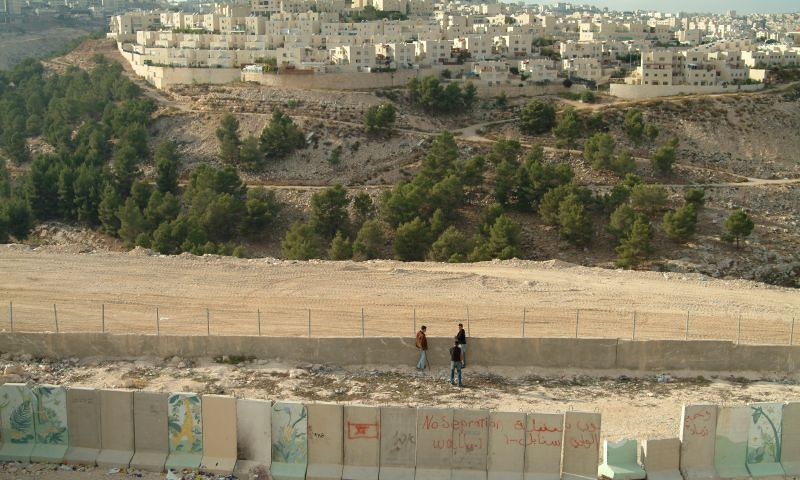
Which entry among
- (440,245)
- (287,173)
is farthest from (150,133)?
(440,245)

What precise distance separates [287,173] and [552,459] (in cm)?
3227

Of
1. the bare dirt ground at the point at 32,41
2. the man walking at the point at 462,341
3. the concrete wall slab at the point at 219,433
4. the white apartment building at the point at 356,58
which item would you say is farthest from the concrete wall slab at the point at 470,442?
the bare dirt ground at the point at 32,41

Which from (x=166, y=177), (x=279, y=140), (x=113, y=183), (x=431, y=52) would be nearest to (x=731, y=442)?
(x=166, y=177)

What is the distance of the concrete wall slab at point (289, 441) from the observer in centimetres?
995

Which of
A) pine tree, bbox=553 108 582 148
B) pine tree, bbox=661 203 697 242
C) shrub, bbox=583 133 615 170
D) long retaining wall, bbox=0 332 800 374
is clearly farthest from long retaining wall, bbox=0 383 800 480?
pine tree, bbox=553 108 582 148

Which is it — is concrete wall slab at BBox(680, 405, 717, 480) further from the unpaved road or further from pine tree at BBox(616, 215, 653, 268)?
pine tree at BBox(616, 215, 653, 268)

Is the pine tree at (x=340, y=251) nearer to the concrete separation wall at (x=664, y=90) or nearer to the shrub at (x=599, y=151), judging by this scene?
the shrub at (x=599, y=151)

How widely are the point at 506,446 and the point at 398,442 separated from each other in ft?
3.90

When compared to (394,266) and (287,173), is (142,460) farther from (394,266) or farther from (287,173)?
(287,173)

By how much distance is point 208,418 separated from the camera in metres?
10.0

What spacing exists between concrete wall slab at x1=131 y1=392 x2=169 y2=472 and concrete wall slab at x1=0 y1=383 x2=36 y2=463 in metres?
1.25

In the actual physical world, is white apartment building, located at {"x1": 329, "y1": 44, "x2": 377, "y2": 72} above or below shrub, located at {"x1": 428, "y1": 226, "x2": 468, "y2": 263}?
above

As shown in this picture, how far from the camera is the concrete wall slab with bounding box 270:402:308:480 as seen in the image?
9945 millimetres

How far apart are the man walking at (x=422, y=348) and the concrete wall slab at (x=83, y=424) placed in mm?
4560
